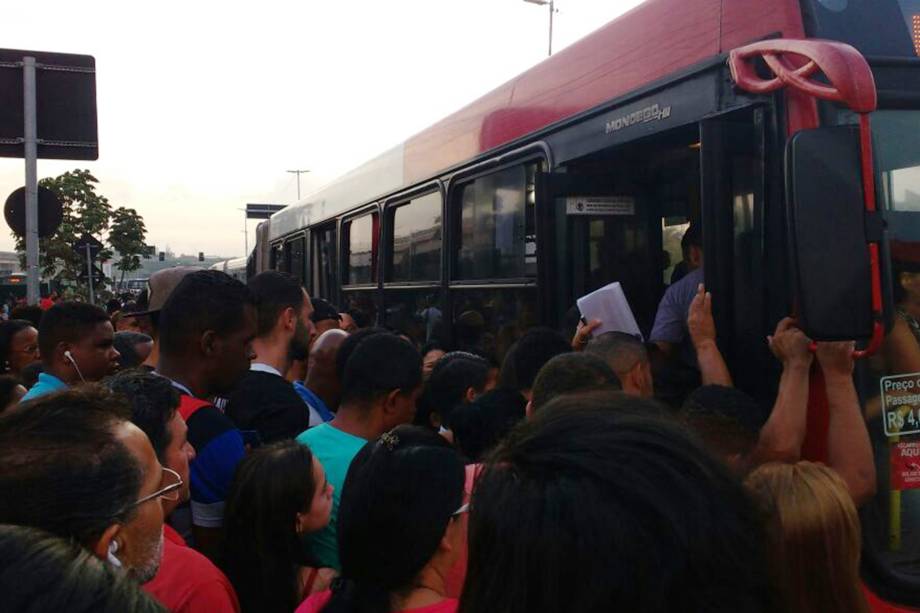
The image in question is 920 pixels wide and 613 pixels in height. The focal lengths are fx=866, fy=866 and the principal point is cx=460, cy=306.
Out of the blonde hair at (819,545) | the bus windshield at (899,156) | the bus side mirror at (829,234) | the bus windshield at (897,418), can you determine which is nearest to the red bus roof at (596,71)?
the bus windshield at (899,156)

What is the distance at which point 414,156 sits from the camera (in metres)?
6.25

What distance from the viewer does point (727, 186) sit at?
2947mm

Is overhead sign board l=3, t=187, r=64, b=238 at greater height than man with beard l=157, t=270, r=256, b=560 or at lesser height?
greater

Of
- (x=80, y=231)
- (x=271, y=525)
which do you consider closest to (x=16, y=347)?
(x=271, y=525)

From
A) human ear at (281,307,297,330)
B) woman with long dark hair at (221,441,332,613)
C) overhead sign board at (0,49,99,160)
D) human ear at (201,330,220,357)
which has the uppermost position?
overhead sign board at (0,49,99,160)

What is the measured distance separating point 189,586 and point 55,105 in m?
5.59

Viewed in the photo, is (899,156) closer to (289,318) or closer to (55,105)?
(289,318)

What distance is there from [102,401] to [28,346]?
15.5 ft

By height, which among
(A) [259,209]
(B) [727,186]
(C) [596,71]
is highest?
(A) [259,209]

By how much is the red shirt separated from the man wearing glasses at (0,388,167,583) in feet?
0.74

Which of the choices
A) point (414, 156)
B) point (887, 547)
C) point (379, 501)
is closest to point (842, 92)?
point (887, 547)

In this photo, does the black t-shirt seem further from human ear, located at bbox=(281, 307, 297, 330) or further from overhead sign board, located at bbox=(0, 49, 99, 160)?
overhead sign board, located at bbox=(0, 49, 99, 160)

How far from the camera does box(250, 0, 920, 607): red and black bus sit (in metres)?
2.49

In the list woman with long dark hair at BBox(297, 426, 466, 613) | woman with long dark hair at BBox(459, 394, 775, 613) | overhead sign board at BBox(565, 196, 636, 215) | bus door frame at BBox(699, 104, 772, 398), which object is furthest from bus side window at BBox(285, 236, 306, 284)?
woman with long dark hair at BBox(459, 394, 775, 613)
